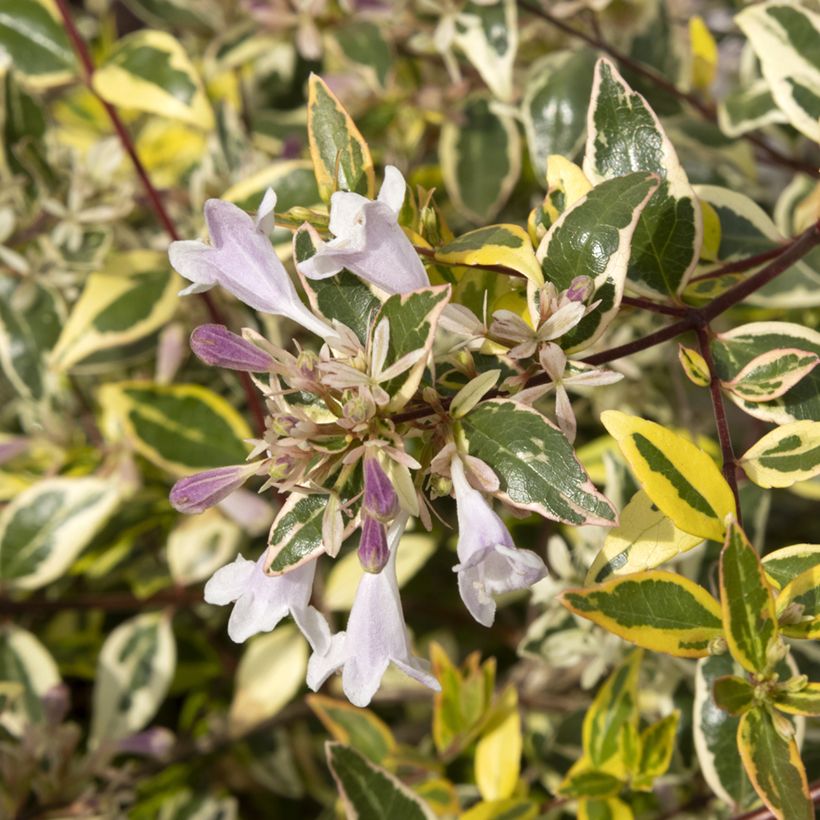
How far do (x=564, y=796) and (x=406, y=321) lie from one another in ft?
1.59

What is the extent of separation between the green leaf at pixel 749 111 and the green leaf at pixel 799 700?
1.89 ft

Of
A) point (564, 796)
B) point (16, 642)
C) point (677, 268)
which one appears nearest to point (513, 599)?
point (564, 796)

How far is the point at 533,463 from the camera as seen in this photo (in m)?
0.51

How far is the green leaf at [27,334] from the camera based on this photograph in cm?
112

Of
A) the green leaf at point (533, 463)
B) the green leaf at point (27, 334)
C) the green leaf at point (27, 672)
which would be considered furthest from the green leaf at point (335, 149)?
the green leaf at point (27, 672)

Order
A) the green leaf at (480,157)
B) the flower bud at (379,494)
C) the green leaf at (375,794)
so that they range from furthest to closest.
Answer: the green leaf at (480,157)
the green leaf at (375,794)
the flower bud at (379,494)

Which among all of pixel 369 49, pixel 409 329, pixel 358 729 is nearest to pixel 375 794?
pixel 358 729

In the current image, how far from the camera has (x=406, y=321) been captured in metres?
0.51

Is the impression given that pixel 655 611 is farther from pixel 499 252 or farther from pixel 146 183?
pixel 146 183

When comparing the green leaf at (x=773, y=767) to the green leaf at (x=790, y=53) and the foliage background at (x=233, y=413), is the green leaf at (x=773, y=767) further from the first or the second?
the green leaf at (x=790, y=53)

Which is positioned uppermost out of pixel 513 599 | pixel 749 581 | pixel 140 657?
pixel 749 581

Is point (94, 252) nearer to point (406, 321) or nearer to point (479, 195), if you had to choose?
point (479, 195)

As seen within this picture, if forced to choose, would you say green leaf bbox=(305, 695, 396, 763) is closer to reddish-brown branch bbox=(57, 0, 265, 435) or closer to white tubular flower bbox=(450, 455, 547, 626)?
reddish-brown branch bbox=(57, 0, 265, 435)

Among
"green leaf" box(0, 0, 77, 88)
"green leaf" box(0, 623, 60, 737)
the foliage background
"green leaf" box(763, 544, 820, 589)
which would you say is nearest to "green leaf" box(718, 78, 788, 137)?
the foliage background
